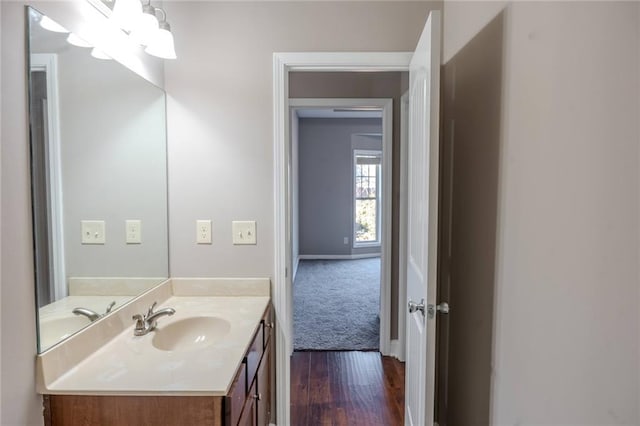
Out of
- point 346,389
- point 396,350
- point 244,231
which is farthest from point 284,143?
point 396,350

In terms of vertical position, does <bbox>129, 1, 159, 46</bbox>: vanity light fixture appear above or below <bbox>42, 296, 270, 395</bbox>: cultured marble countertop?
above

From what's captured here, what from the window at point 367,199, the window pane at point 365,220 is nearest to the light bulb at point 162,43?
the window at point 367,199

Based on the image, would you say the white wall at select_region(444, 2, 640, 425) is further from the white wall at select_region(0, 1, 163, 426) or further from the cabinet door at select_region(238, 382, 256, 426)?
the white wall at select_region(0, 1, 163, 426)

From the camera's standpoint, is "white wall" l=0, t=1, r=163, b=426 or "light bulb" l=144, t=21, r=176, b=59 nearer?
"white wall" l=0, t=1, r=163, b=426

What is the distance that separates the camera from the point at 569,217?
875 millimetres

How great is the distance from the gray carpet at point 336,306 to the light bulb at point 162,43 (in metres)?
2.38

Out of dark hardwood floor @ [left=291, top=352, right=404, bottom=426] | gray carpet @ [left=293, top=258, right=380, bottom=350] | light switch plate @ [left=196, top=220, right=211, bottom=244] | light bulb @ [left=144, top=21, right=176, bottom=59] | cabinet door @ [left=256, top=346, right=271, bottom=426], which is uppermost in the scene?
light bulb @ [left=144, top=21, right=176, bottom=59]

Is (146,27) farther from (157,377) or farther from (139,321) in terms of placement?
(157,377)

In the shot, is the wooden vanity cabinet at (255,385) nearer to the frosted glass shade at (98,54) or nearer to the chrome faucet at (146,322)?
the chrome faucet at (146,322)

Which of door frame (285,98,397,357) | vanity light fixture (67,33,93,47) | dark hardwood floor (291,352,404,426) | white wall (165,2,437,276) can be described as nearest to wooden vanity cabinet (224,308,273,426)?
white wall (165,2,437,276)

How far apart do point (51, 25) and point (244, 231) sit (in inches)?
43.2

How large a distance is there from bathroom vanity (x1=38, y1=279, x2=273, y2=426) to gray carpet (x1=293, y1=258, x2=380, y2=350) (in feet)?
5.43

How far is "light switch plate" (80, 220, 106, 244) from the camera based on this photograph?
1.27m

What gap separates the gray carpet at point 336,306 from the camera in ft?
10.4
